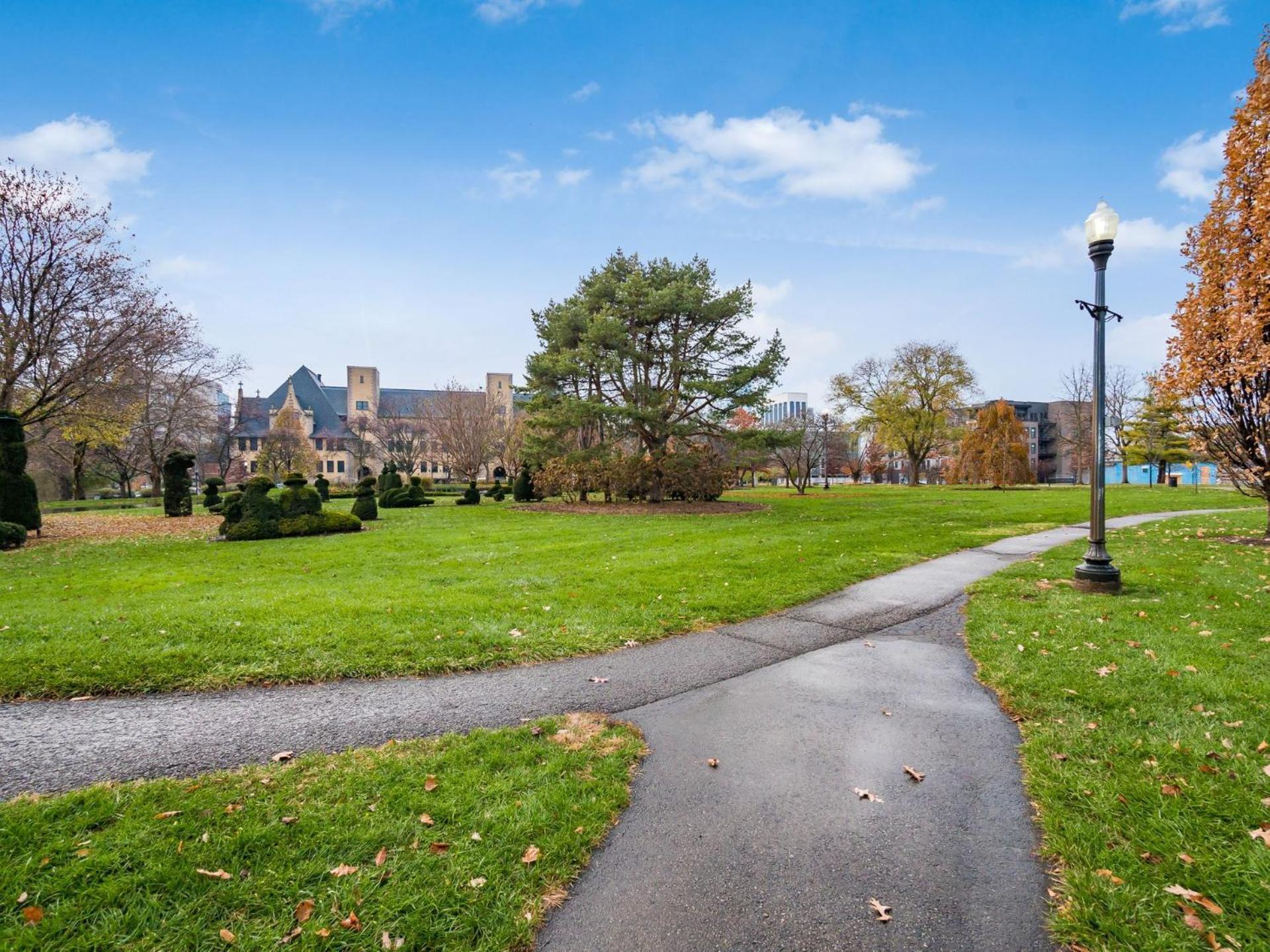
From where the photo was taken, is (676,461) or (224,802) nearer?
(224,802)

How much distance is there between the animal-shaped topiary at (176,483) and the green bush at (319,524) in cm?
795

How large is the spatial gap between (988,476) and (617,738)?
40.8 metres

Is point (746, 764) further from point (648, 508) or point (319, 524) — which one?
point (648, 508)

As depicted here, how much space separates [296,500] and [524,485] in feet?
39.6

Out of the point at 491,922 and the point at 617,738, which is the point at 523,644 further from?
the point at 491,922

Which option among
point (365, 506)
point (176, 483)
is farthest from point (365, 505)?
point (176, 483)

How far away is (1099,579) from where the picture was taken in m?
6.91

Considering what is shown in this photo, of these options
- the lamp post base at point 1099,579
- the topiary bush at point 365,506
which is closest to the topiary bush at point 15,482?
the topiary bush at point 365,506

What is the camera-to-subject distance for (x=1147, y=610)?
19.8 ft

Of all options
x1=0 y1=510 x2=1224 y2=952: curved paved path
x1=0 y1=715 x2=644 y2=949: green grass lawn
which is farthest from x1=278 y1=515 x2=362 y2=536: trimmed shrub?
x1=0 y1=715 x2=644 y2=949: green grass lawn

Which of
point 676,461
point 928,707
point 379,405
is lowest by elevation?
point 928,707

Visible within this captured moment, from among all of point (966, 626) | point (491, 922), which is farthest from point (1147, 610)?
point (491, 922)

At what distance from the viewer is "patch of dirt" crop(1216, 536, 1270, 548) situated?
10.5 meters

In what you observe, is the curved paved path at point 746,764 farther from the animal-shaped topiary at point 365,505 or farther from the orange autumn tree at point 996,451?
the orange autumn tree at point 996,451
